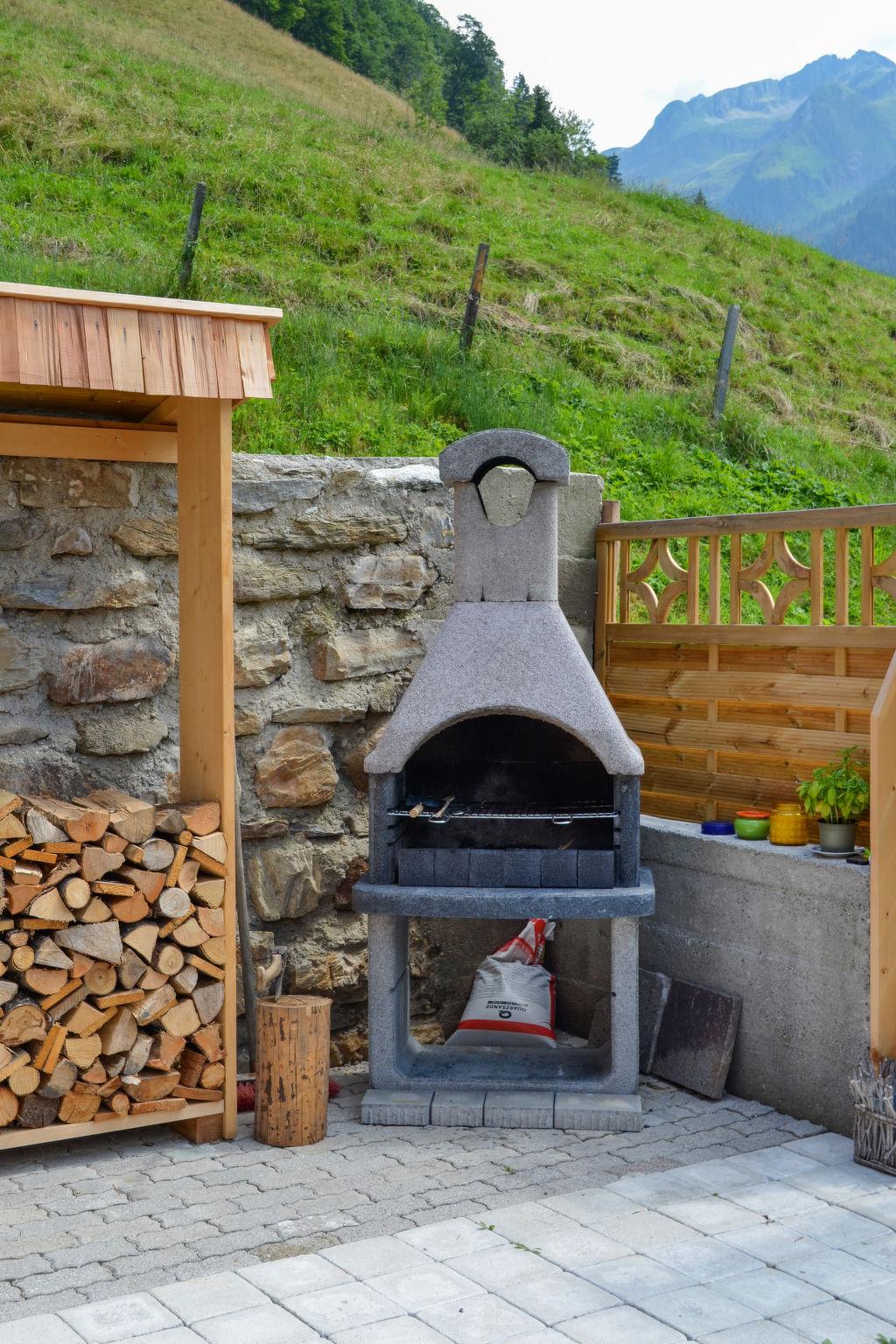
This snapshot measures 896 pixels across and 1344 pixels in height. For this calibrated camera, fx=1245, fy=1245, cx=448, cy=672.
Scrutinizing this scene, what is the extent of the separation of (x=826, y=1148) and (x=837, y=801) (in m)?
1.03

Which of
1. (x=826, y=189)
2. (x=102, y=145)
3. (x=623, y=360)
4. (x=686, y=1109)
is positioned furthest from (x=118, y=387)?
(x=826, y=189)

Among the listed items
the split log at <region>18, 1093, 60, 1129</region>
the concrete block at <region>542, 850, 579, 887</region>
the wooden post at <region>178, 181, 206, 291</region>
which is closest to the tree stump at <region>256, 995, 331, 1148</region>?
the split log at <region>18, 1093, 60, 1129</region>

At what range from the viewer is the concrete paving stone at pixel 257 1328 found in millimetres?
2529

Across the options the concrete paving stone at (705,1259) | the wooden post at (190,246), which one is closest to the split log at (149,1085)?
the concrete paving stone at (705,1259)

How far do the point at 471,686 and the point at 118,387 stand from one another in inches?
55.4

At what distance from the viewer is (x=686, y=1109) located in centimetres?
404

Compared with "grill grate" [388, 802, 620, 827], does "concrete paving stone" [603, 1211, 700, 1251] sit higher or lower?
lower

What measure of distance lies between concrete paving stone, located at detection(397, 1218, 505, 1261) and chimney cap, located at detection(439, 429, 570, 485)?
2264mm

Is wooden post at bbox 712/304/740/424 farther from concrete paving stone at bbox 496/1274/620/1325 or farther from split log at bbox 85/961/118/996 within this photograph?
concrete paving stone at bbox 496/1274/620/1325

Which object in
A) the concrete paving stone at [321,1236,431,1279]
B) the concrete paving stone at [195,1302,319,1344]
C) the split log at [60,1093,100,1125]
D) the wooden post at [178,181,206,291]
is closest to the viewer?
the concrete paving stone at [195,1302,319,1344]

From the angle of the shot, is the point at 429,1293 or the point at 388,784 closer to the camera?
the point at 429,1293

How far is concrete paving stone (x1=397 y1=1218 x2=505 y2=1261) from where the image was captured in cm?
298

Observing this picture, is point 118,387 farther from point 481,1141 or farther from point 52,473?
point 481,1141

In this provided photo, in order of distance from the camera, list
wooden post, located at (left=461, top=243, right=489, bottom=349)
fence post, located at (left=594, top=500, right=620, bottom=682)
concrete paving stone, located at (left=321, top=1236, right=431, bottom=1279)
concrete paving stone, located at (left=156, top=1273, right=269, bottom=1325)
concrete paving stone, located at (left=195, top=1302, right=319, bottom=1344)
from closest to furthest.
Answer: concrete paving stone, located at (left=195, top=1302, right=319, bottom=1344) < concrete paving stone, located at (left=156, top=1273, right=269, bottom=1325) < concrete paving stone, located at (left=321, top=1236, right=431, bottom=1279) < fence post, located at (left=594, top=500, right=620, bottom=682) < wooden post, located at (left=461, top=243, right=489, bottom=349)
